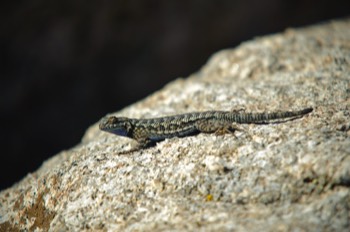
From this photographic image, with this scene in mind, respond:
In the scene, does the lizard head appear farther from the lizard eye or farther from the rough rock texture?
the rough rock texture

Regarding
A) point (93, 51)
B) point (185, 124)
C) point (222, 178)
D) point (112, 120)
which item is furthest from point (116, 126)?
point (93, 51)

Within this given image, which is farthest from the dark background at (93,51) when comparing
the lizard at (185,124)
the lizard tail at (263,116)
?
the lizard tail at (263,116)

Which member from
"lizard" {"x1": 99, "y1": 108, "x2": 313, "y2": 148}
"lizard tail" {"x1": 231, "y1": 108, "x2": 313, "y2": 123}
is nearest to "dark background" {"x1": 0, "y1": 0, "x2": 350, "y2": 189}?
"lizard" {"x1": 99, "y1": 108, "x2": 313, "y2": 148}

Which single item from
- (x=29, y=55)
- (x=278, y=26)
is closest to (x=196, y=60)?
(x=278, y=26)

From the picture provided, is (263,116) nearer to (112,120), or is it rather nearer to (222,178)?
(222,178)

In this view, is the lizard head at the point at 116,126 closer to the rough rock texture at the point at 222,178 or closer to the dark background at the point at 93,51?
the rough rock texture at the point at 222,178

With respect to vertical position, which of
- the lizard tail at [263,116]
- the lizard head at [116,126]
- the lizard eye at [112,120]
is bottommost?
the lizard tail at [263,116]

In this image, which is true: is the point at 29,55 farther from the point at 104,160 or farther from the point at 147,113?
the point at 104,160
